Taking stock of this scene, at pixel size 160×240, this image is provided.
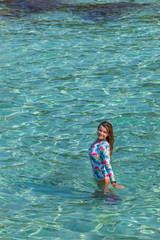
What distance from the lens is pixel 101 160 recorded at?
276 inches

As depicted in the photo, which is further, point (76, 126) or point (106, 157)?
point (76, 126)

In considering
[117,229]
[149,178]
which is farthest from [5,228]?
[149,178]

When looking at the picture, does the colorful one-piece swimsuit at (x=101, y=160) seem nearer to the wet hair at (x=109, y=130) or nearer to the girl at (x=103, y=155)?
the girl at (x=103, y=155)

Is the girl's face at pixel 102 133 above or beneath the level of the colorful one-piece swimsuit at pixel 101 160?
above

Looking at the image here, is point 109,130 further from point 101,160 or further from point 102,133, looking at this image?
point 101,160

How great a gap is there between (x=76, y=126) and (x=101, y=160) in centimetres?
312

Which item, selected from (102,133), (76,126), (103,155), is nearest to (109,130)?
(102,133)

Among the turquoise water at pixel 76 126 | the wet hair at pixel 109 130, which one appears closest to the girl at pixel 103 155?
the wet hair at pixel 109 130

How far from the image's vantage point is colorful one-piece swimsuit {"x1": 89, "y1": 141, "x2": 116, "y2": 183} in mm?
6895

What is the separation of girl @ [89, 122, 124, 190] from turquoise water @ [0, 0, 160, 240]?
27 cm

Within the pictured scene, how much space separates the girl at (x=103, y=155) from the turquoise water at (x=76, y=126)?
0.88ft

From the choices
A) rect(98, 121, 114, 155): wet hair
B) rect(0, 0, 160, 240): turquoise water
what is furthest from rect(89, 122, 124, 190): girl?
rect(0, 0, 160, 240): turquoise water

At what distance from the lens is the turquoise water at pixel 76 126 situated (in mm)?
6148

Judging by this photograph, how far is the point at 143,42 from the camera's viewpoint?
16.8 m
